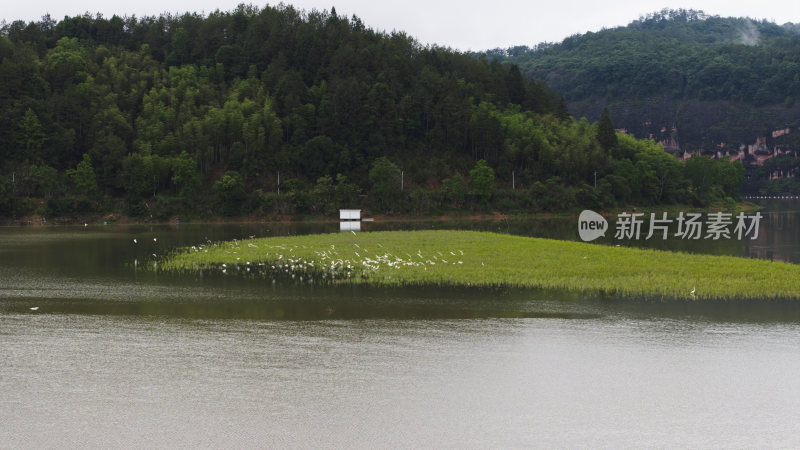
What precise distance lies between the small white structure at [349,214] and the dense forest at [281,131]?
2014 mm

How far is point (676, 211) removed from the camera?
109m

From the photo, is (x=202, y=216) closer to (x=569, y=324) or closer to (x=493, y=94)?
(x=493, y=94)

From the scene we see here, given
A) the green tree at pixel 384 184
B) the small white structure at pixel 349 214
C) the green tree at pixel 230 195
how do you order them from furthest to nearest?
1. the green tree at pixel 384 184
2. the small white structure at pixel 349 214
3. the green tree at pixel 230 195

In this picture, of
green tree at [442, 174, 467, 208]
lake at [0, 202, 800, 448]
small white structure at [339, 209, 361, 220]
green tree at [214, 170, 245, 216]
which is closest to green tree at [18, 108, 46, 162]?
green tree at [214, 170, 245, 216]

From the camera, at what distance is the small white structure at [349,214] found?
294 ft

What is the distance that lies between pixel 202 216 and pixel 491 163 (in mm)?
44567

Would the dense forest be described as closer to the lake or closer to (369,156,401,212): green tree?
(369,156,401,212): green tree

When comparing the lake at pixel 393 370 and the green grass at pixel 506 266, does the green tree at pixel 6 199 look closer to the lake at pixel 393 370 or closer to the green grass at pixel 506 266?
the green grass at pixel 506 266

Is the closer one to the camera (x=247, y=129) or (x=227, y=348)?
(x=227, y=348)

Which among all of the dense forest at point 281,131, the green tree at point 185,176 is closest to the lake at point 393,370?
the green tree at point 185,176

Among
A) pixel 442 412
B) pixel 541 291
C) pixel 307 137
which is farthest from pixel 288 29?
pixel 442 412

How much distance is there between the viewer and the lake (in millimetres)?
11242

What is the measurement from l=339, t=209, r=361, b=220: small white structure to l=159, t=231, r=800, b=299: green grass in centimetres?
4760

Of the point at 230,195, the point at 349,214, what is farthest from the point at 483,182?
the point at 230,195
